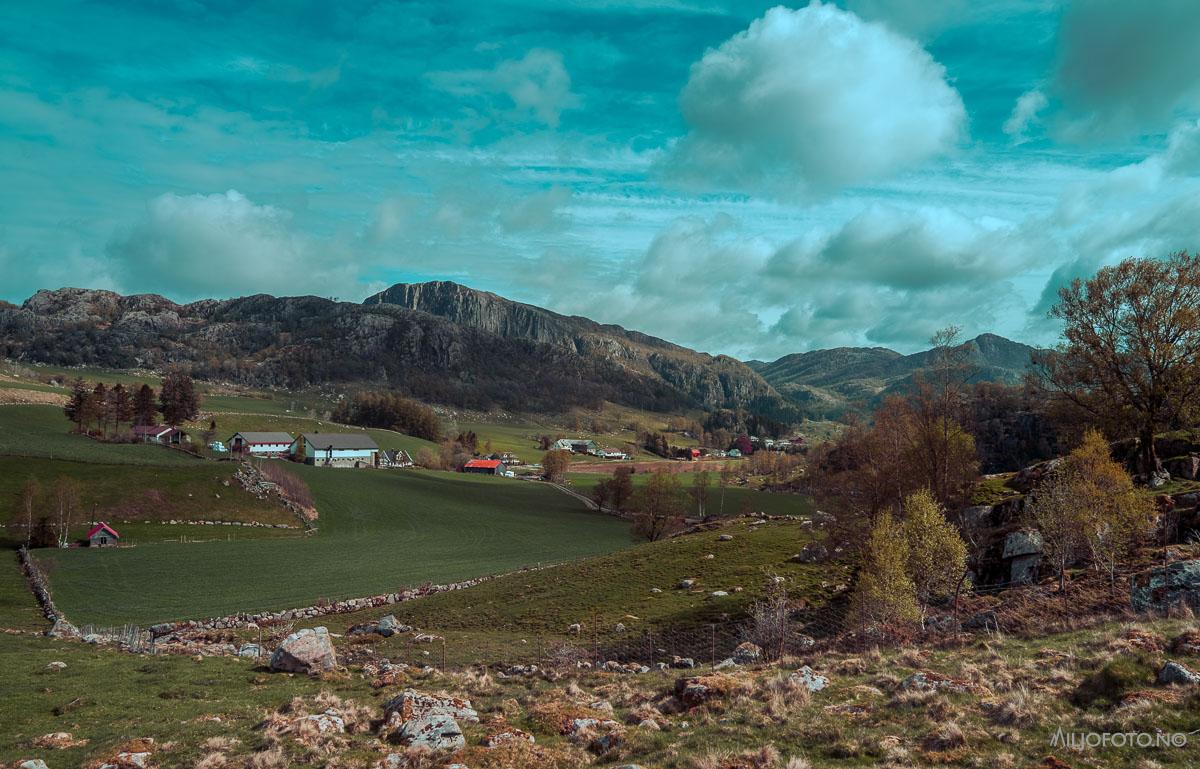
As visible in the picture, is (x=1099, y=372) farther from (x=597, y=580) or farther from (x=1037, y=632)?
(x=597, y=580)

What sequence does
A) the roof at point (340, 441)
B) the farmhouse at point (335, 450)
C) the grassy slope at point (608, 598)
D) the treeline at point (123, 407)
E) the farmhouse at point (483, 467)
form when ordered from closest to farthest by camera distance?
the grassy slope at point (608, 598)
the treeline at point (123, 407)
the farmhouse at point (335, 450)
the roof at point (340, 441)
the farmhouse at point (483, 467)

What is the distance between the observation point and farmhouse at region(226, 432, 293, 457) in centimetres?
15304

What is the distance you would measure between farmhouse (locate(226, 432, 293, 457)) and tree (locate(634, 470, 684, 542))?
10855cm

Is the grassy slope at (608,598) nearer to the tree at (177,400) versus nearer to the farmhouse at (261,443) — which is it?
the farmhouse at (261,443)

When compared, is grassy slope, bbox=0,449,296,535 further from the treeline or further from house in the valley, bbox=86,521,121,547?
the treeline

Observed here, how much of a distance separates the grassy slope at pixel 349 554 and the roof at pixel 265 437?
44.0 metres

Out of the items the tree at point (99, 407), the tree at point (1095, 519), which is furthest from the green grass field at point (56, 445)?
the tree at point (1095, 519)

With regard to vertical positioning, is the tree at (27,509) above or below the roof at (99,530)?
above

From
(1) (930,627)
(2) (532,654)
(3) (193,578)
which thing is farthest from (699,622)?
(3) (193,578)

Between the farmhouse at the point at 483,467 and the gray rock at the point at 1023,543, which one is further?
the farmhouse at the point at 483,467

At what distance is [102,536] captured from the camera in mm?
71625

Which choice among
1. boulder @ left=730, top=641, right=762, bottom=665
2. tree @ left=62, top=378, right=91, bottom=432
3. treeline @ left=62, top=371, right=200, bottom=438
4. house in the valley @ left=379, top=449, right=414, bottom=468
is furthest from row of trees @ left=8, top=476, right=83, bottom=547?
house in the valley @ left=379, top=449, right=414, bottom=468

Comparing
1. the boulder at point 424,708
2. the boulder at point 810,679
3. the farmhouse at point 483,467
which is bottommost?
the farmhouse at point 483,467

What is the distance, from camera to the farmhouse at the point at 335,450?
159125 mm
